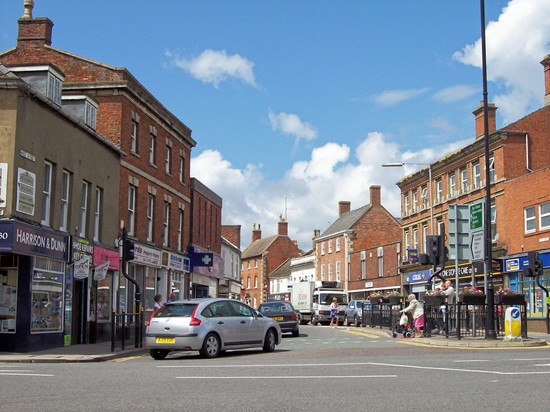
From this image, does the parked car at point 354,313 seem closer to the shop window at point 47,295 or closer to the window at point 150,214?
the window at point 150,214

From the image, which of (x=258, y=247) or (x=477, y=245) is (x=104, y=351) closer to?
(x=477, y=245)

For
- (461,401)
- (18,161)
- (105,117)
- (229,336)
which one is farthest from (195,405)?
(105,117)

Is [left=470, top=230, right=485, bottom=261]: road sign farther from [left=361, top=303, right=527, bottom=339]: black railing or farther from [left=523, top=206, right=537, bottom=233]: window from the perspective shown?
[left=523, top=206, right=537, bottom=233]: window

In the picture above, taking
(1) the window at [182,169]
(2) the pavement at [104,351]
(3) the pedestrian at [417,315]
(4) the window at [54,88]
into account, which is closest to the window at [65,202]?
(4) the window at [54,88]

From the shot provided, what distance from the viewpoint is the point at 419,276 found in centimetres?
5428

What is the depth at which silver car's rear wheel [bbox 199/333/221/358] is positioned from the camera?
57.0ft

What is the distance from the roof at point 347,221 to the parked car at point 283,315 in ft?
133

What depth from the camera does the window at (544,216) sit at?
36.8 metres

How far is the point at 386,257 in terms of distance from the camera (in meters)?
61.7

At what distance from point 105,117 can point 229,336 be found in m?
13.8

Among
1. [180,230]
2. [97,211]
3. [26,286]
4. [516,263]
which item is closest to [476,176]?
[516,263]

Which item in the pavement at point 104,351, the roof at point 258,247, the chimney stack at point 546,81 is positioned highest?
the chimney stack at point 546,81

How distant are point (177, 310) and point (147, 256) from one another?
14.3 meters

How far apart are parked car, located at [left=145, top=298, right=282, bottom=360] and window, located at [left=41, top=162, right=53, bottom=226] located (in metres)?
5.64
